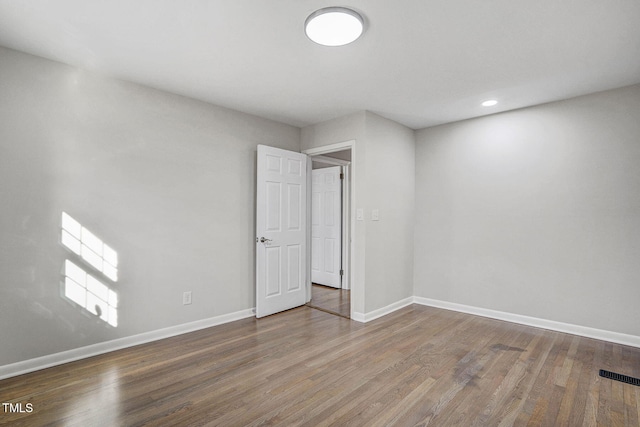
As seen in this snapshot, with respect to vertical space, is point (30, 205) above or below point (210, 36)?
below

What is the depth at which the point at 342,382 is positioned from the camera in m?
2.41

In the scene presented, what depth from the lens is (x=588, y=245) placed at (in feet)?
10.9

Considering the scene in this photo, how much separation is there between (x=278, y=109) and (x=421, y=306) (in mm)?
3242

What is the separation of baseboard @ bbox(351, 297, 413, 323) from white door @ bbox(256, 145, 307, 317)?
964mm

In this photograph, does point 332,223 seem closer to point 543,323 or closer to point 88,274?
point 543,323

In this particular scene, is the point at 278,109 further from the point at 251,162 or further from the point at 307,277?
the point at 307,277

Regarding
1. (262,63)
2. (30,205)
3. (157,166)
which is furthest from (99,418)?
(262,63)

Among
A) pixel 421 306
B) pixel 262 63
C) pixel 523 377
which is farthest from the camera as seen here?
pixel 421 306

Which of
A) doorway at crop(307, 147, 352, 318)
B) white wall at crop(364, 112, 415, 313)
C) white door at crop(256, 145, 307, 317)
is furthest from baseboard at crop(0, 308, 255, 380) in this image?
doorway at crop(307, 147, 352, 318)

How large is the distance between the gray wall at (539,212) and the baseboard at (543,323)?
62 millimetres

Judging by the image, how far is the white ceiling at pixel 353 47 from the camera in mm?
1999

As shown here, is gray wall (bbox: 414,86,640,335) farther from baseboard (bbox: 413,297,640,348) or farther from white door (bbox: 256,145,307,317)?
white door (bbox: 256,145,307,317)

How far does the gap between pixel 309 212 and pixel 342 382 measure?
2546mm

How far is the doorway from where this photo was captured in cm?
557
